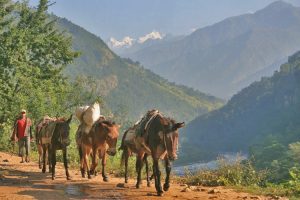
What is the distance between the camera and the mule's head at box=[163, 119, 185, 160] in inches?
481

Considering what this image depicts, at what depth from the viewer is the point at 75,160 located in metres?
24.8

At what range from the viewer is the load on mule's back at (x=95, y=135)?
15.5 m

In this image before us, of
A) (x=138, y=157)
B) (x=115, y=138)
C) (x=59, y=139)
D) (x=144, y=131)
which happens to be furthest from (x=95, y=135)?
(x=144, y=131)

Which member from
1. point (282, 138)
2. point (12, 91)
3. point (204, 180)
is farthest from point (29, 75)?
point (282, 138)

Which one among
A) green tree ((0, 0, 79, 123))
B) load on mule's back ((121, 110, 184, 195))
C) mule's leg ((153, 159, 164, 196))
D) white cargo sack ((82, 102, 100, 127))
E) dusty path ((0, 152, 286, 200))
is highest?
green tree ((0, 0, 79, 123))

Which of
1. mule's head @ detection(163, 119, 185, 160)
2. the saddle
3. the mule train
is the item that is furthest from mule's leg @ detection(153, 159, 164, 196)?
the saddle

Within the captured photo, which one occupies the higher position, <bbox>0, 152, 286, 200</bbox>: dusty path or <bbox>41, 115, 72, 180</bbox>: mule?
<bbox>41, 115, 72, 180</bbox>: mule

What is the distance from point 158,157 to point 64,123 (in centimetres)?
515

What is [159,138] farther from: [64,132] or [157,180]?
[64,132]

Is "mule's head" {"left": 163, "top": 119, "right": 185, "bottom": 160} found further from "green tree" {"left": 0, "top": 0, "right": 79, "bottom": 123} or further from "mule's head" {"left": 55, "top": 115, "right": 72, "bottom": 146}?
"green tree" {"left": 0, "top": 0, "right": 79, "bottom": 123}

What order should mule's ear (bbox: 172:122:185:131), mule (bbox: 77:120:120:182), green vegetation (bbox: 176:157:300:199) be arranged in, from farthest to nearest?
mule (bbox: 77:120:120:182), green vegetation (bbox: 176:157:300:199), mule's ear (bbox: 172:122:185:131)

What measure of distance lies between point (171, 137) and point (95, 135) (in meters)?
4.08

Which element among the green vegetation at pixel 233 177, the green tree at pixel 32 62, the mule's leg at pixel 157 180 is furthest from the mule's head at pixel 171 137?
the green tree at pixel 32 62

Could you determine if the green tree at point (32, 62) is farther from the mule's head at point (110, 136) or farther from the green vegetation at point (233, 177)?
the green vegetation at point (233, 177)
